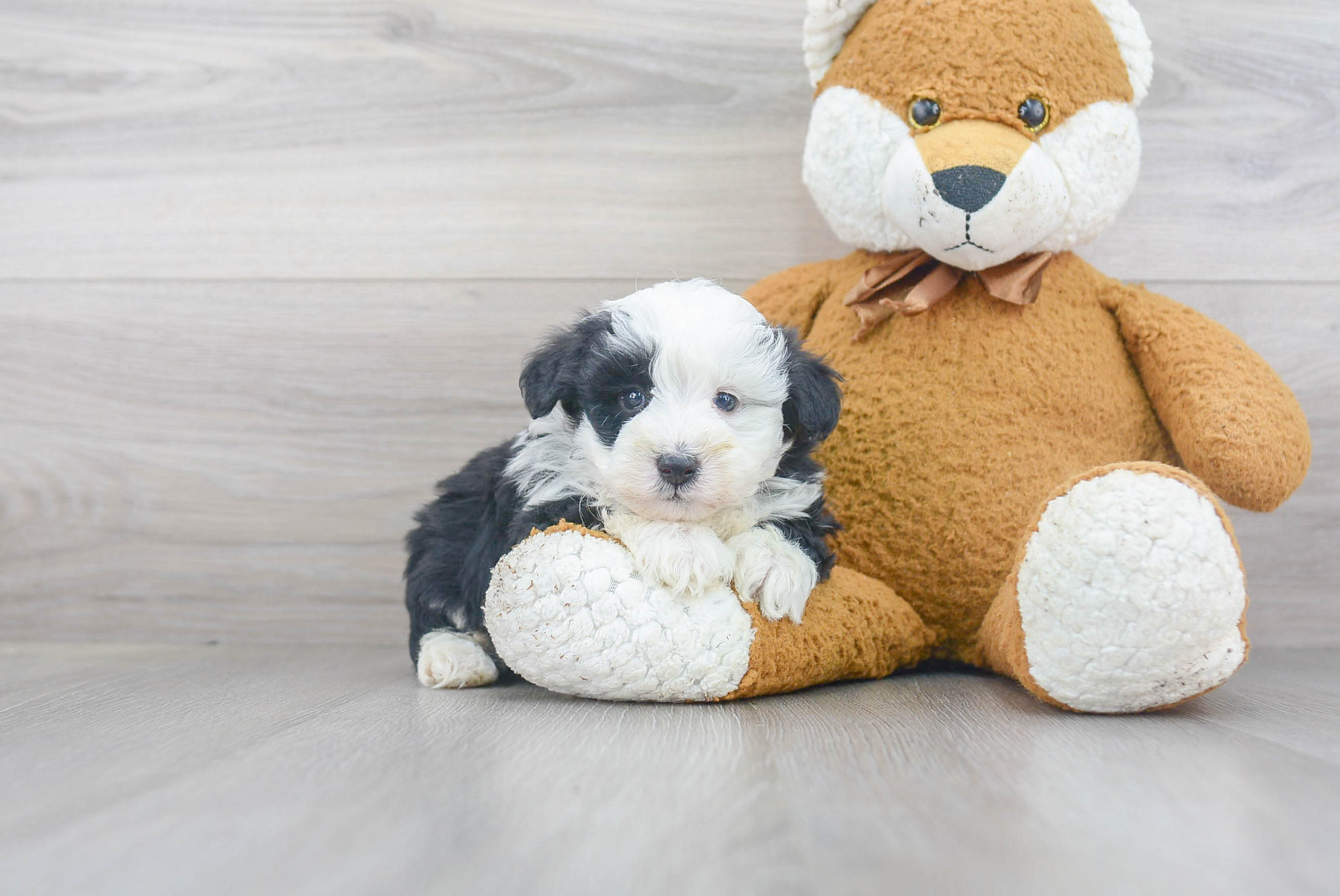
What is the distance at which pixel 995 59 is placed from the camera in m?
1.21

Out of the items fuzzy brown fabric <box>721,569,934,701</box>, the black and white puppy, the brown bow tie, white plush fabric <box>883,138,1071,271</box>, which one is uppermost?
white plush fabric <box>883,138,1071,271</box>

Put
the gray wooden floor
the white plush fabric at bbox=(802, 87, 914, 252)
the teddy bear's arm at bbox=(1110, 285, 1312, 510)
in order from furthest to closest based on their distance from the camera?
the white plush fabric at bbox=(802, 87, 914, 252) < the teddy bear's arm at bbox=(1110, 285, 1312, 510) < the gray wooden floor

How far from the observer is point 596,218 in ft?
5.47

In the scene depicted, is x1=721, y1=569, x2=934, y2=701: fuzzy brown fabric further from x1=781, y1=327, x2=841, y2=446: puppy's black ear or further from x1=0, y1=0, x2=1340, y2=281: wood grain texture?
x1=0, y1=0, x2=1340, y2=281: wood grain texture

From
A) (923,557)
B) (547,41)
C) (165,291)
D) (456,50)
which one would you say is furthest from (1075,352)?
(165,291)

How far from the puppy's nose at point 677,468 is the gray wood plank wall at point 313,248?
685 millimetres

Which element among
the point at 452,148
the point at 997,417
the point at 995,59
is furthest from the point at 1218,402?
the point at 452,148

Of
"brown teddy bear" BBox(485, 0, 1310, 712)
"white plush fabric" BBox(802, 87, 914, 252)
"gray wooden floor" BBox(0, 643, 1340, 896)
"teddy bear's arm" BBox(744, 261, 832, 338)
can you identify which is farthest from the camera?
"teddy bear's arm" BBox(744, 261, 832, 338)

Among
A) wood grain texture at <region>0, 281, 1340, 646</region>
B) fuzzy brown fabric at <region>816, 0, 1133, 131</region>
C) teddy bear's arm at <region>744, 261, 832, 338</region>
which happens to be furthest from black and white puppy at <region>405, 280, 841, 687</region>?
wood grain texture at <region>0, 281, 1340, 646</region>

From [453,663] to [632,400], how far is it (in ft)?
1.35

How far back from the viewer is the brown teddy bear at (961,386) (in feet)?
3.42

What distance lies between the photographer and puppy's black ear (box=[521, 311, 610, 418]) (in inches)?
43.1

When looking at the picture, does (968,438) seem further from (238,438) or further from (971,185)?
(238,438)

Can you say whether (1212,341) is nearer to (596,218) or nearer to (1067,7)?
(1067,7)
